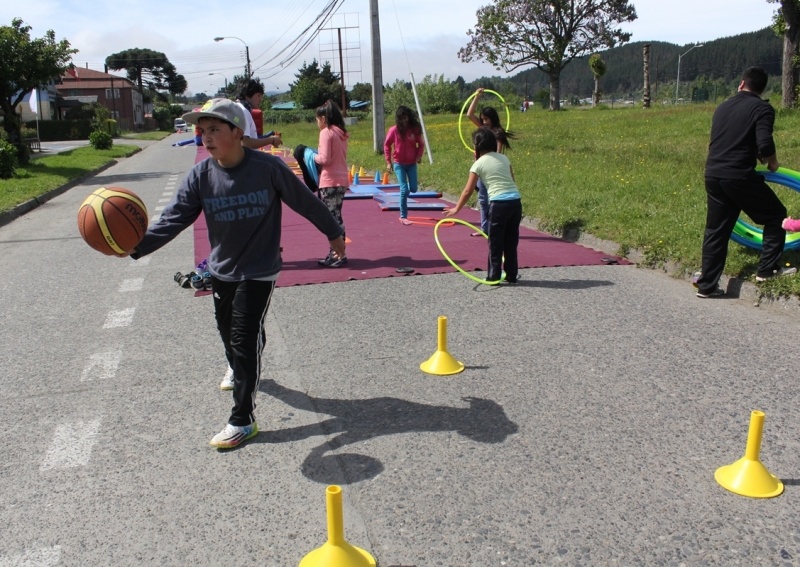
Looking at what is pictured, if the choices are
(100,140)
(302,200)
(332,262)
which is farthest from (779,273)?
(100,140)

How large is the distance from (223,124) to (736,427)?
10.9 feet

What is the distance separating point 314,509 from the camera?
331cm

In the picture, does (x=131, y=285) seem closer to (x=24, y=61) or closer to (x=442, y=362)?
(x=442, y=362)

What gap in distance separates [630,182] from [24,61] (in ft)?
61.3

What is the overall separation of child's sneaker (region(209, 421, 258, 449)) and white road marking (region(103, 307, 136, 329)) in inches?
113

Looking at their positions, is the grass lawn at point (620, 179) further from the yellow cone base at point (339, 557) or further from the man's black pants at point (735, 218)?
the yellow cone base at point (339, 557)

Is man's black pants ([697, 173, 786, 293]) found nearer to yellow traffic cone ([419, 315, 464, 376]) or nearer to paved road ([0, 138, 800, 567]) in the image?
paved road ([0, 138, 800, 567])

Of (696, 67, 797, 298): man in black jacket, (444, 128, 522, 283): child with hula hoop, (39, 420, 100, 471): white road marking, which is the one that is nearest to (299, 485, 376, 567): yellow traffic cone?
(39, 420, 100, 471): white road marking

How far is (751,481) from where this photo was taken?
334 cm

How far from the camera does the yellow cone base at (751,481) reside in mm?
3311

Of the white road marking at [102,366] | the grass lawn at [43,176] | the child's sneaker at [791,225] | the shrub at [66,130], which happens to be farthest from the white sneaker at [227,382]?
the shrub at [66,130]

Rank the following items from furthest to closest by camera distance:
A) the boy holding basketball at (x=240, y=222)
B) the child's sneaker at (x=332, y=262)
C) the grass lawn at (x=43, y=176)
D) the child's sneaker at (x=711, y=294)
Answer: the grass lawn at (x=43, y=176)
the child's sneaker at (x=332, y=262)
the child's sneaker at (x=711, y=294)
the boy holding basketball at (x=240, y=222)

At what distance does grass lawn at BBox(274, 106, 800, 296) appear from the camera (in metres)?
8.22

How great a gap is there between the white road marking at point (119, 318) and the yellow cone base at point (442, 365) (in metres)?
2.98
